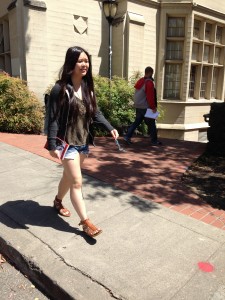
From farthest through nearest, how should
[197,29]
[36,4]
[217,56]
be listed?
[217,56] < [197,29] < [36,4]

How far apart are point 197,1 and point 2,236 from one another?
10.9 metres

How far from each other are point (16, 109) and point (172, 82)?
635cm

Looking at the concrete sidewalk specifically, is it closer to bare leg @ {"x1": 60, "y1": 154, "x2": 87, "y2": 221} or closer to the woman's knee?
bare leg @ {"x1": 60, "y1": 154, "x2": 87, "y2": 221}

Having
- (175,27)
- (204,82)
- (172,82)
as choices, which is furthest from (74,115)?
(204,82)

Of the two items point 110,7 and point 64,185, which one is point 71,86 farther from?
point 110,7

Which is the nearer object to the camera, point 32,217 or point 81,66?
point 81,66

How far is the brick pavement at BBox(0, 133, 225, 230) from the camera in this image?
390 centimetres

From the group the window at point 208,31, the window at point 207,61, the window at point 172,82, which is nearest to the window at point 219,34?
the window at point 207,61

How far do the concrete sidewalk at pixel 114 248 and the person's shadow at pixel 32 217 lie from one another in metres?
0.01

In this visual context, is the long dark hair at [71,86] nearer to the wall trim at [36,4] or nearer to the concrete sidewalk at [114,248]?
the concrete sidewalk at [114,248]

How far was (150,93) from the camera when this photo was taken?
6.90m

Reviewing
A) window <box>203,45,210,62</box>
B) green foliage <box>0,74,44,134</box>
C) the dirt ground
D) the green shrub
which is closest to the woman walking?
the dirt ground

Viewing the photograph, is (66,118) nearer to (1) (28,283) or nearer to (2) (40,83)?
(1) (28,283)

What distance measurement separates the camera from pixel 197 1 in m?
10.9
